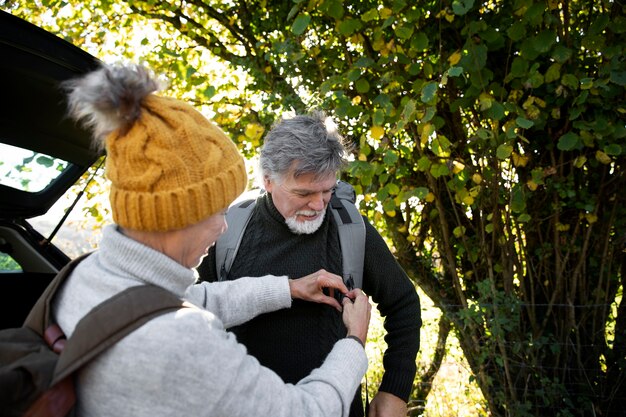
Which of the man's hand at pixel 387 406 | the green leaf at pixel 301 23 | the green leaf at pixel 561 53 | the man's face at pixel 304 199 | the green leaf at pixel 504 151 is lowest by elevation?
the man's hand at pixel 387 406

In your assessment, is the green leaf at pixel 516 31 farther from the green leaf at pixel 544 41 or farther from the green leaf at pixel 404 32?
the green leaf at pixel 404 32

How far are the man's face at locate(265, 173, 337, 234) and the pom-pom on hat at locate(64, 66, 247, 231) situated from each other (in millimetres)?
801

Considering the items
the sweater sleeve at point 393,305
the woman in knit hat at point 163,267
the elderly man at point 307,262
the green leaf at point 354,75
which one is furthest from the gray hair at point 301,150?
the green leaf at point 354,75

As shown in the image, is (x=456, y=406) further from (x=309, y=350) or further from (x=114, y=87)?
(x=114, y=87)

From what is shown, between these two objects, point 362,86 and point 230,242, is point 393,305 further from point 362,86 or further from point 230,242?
point 362,86

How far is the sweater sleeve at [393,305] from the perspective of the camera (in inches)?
87.9

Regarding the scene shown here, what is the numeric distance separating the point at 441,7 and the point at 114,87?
2.69 m

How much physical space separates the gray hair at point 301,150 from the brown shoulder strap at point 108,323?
0.98 metres

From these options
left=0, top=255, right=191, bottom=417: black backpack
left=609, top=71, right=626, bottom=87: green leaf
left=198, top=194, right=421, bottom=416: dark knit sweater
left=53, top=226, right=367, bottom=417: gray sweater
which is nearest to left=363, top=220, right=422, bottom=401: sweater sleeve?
left=198, top=194, right=421, bottom=416: dark knit sweater

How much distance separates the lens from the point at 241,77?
221 inches

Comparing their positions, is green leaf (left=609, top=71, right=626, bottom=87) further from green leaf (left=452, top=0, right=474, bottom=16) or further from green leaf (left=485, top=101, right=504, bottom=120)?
green leaf (left=452, top=0, right=474, bottom=16)

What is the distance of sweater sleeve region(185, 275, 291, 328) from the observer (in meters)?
1.87

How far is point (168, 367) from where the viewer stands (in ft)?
3.77

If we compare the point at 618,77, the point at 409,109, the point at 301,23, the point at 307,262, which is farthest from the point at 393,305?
the point at 618,77
